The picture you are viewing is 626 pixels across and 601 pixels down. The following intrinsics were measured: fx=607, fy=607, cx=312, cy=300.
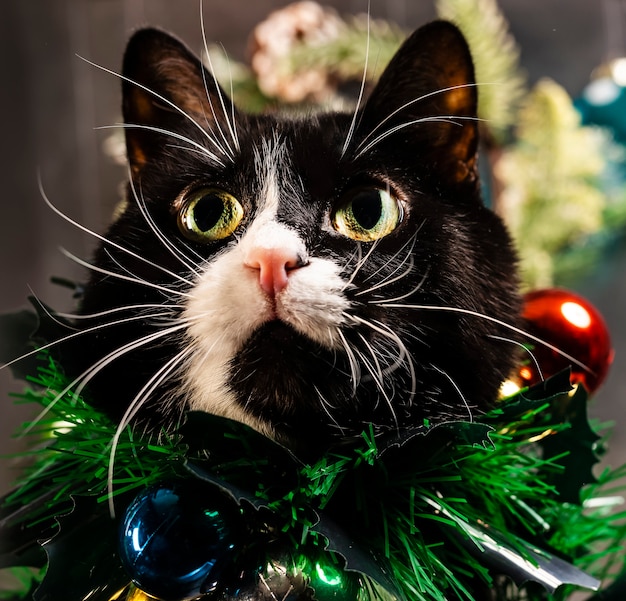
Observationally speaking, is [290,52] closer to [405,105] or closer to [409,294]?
[405,105]

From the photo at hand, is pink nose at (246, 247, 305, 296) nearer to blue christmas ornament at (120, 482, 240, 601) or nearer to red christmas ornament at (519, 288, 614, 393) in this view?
blue christmas ornament at (120, 482, 240, 601)

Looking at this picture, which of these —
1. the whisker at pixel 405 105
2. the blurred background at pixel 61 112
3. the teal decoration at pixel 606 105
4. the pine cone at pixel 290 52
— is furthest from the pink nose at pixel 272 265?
the teal decoration at pixel 606 105

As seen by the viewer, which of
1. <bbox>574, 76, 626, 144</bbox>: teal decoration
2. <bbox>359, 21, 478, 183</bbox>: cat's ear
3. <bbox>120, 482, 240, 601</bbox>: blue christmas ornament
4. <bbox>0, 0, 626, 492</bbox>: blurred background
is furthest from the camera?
<bbox>574, 76, 626, 144</bbox>: teal decoration

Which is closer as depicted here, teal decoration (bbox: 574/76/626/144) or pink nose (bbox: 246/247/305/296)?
pink nose (bbox: 246/247/305/296)

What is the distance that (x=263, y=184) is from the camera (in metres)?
0.38

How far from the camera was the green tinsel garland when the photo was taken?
327 millimetres

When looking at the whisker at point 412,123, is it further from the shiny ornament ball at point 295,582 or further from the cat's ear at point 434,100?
the shiny ornament ball at point 295,582

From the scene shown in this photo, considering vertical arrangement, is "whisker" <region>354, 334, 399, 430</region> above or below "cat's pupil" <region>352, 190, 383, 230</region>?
below

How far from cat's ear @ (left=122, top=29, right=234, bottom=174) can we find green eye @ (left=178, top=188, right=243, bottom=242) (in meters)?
0.08

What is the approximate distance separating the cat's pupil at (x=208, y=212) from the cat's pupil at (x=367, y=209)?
84 millimetres

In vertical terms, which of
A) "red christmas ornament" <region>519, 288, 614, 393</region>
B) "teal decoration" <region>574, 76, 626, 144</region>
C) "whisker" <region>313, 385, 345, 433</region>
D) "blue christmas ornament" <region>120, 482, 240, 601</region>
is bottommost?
"blue christmas ornament" <region>120, 482, 240, 601</region>

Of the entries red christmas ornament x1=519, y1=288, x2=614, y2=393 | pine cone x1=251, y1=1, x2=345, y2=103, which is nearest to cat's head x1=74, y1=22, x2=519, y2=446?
red christmas ornament x1=519, y1=288, x2=614, y2=393

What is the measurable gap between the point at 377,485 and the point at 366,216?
161 millimetres

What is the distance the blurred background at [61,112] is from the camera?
63 centimetres
